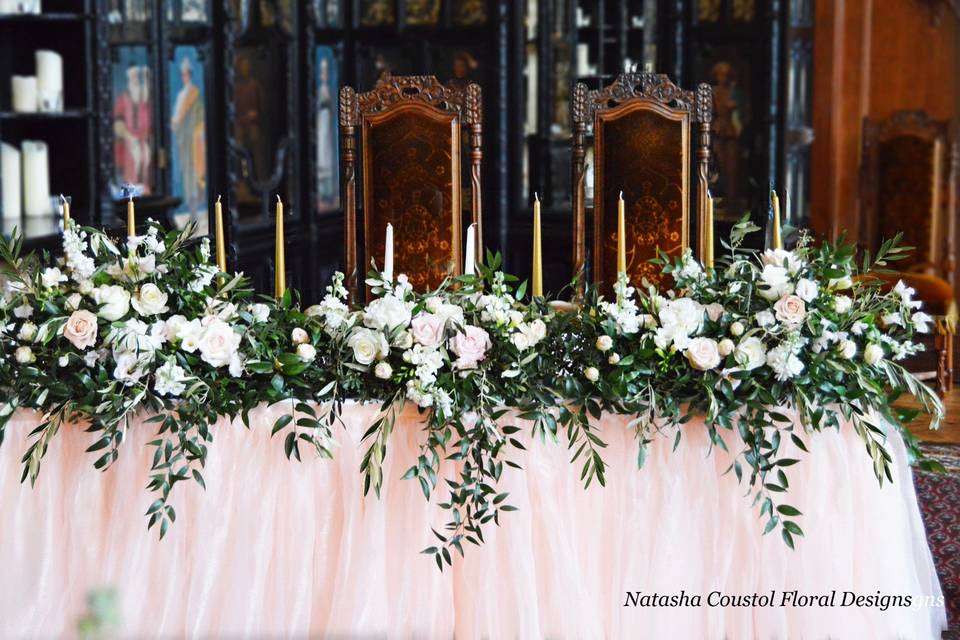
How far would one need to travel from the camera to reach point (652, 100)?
3.41m

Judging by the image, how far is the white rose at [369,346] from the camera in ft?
6.85

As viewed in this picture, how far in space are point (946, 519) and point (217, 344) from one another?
221 centimetres

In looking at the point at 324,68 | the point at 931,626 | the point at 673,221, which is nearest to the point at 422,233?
the point at 673,221

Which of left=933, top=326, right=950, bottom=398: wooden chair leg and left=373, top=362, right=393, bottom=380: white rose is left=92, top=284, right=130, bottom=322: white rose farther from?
left=933, top=326, right=950, bottom=398: wooden chair leg

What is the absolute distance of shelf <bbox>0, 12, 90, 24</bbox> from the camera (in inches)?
184

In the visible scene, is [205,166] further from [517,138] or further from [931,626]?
[931,626]

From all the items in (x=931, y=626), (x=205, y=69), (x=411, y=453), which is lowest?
(x=931, y=626)

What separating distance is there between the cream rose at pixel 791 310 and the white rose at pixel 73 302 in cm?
120

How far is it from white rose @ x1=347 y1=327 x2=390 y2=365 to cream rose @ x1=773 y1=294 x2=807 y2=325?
2.19 ft

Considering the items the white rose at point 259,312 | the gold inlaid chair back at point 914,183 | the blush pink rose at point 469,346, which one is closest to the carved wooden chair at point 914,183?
the gold inlaid chair back at point 914,183

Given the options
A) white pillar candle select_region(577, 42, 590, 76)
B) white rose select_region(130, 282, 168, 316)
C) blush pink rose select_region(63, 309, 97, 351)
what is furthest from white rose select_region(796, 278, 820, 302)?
white pillar candle select_region(577, 42, 590, 76)

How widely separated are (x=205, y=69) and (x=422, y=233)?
247 centimetres

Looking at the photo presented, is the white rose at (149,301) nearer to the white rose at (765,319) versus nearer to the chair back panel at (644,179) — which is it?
the white rose at (765,319)

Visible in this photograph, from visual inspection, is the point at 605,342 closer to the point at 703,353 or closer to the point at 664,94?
the point at 703,353
